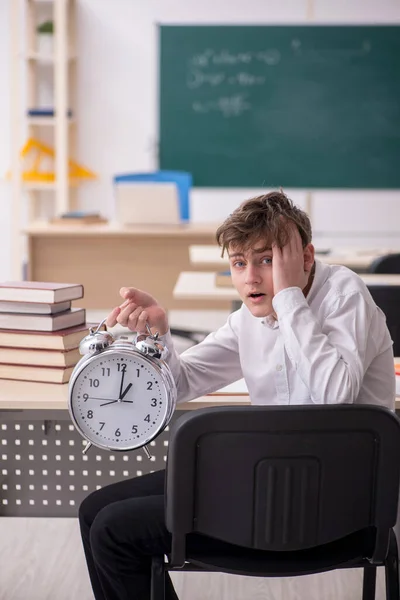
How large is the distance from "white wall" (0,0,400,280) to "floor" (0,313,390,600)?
186 inches

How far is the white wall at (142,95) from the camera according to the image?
22.6 ft

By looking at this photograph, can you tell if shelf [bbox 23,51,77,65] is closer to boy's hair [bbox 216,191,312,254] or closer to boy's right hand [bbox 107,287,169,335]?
boy's right hand [bbox 107,287,169,335]

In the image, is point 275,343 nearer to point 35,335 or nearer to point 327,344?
point 327,344

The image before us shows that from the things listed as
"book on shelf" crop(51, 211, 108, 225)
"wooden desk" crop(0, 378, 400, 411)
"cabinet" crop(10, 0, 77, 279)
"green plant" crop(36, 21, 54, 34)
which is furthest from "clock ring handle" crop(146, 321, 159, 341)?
"green plant" crop(36, 21, 54, 34)

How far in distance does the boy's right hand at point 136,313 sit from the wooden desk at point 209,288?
141 centimetres

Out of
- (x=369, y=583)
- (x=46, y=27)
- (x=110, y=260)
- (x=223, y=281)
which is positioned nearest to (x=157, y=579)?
(x=369, y=583)

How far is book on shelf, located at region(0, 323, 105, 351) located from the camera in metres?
1.73

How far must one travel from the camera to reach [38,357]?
69.0 inches

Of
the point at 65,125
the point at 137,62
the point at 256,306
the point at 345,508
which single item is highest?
the point at 137,62

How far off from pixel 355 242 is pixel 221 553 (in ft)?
19.5

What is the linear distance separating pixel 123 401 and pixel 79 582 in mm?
1102

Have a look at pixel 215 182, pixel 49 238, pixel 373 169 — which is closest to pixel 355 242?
pixel 373 169

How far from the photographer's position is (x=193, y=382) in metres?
1.78

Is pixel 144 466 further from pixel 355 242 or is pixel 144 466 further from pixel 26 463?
pixel 355 242
